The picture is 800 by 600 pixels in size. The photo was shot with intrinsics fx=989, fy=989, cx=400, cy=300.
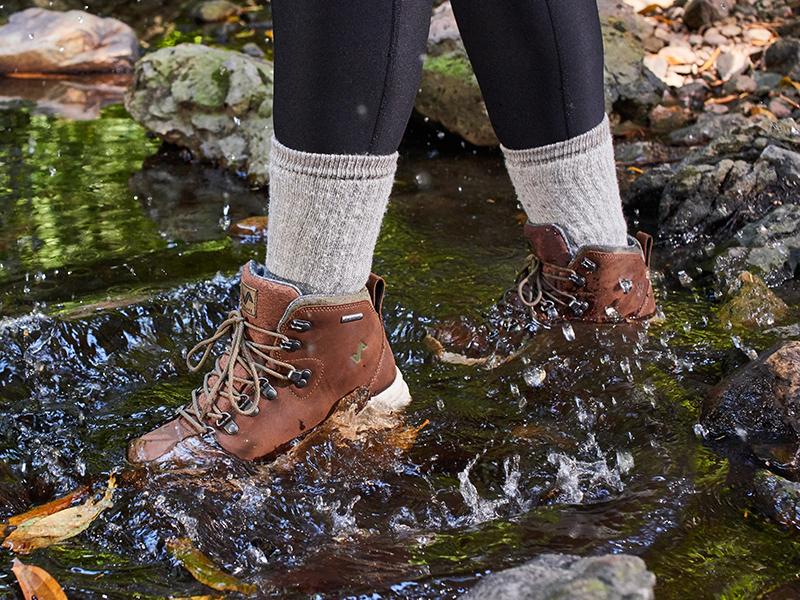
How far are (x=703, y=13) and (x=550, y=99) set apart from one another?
500 cm

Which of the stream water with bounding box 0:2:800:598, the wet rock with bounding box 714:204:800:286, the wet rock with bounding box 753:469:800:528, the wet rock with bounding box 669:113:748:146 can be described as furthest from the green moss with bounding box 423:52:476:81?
the wet rock with bounding box 753:469:800:528

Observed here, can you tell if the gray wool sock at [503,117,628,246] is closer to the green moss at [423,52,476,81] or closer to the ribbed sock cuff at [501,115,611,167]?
the ribbed sock cuff at [501,115,611,167]

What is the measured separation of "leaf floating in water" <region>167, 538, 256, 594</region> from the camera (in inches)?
59.6

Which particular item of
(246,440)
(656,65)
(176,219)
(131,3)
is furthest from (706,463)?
(131,3)

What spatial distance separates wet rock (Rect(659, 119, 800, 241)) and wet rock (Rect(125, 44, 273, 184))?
1.81m

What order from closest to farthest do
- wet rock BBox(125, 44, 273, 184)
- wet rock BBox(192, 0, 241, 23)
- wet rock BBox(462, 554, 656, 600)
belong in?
1. wet rock BBox(462, 554, 656, 600)
2. wet rock BBox(125, 44, 273, 184)
3. wet rock BBox(192, 0, 241, 23)

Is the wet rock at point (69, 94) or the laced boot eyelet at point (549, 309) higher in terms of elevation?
the laced boot eyelet at point (549, 309)

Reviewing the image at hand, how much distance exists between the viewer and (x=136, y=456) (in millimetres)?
1871

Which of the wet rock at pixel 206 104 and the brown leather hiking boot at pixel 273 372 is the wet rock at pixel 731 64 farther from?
the brown leather hiking boot at pixel 273 372

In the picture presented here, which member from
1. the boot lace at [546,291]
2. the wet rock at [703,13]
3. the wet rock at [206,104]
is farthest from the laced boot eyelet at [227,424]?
the wet rock at [703,13]

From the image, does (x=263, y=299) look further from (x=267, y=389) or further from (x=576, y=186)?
(x=576, y=186)

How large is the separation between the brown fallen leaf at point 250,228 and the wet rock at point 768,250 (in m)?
1.53

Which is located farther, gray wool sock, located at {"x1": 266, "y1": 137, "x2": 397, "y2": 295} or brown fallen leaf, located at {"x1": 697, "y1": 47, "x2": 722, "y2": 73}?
brown fallen leaf, located at {"x1": 697, "y1": 47, "x2": 722, "y2": 73}

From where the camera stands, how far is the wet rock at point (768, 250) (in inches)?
114
